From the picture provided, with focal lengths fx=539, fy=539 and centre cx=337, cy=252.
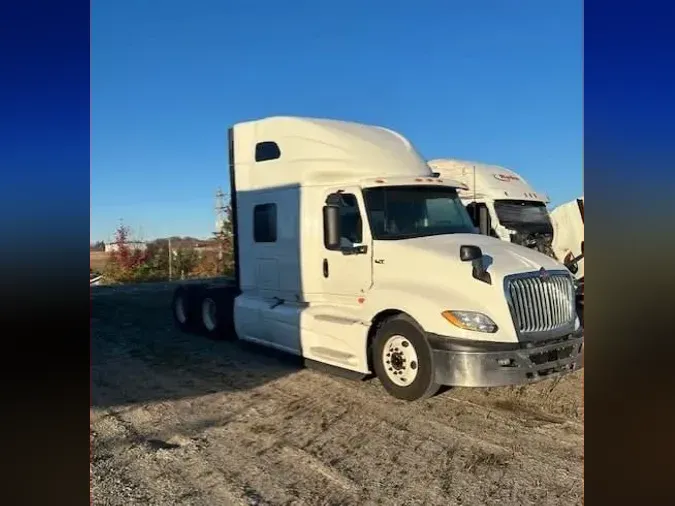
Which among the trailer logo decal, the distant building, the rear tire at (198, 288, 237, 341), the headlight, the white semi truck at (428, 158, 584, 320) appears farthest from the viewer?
the distant building

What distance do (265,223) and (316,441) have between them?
165 inches

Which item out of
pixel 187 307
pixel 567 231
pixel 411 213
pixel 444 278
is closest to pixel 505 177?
pixel 567 231

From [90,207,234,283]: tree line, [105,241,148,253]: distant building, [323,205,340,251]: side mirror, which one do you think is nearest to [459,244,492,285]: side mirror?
[323,205,340,251]: side mirror

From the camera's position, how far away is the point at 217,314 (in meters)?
9.55

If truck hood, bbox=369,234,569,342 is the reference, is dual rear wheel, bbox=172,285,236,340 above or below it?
below

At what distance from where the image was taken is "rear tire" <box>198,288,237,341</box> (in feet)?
31.1

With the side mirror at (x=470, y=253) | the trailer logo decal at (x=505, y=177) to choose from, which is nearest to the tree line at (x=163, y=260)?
the trailer logo decal at (x=505, y=177)

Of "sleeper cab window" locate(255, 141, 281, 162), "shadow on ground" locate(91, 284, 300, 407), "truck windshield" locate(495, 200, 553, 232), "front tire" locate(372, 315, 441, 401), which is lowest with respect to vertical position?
"shadow on ground" locate(91, 284, 300, 407)

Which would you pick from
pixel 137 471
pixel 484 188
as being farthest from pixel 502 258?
pixel 484 188

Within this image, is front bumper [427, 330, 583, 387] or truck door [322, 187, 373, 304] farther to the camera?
truck door [322, 187, 373, 304]

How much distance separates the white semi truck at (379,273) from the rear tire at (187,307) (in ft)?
3.85

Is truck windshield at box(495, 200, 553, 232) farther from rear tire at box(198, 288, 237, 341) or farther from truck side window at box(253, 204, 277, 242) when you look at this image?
rear tire at box(198, 288, 237, 341)

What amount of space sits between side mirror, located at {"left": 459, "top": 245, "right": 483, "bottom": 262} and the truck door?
49.5 inches
